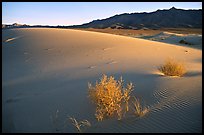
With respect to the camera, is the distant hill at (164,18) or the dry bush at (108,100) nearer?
the dry bush at (108,100)

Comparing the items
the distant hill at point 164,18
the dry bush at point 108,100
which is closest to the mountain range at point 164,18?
the distant hill at point 164,18

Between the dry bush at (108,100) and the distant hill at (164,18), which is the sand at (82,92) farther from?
the distant hill at (164,18)

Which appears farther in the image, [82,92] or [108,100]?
[82,92]

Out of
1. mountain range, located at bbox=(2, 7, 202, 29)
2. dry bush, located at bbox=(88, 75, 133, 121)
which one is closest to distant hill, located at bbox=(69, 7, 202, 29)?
mountain range, located at bbox=(2, 7, 202, 29)

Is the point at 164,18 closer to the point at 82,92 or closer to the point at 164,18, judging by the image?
the point at 164,18

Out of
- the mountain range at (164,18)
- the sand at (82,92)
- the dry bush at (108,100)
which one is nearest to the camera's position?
the sand at (82,92)

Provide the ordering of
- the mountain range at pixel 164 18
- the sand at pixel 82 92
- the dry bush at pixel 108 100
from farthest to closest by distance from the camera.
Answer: the mountain range at pixel 164 18, the dry bush at pixel 108 100, the sand at pixel 82 92

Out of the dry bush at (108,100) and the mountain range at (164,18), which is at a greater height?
the mountain range at (164,18)

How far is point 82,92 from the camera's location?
6766 mm

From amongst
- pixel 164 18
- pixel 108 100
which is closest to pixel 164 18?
pixel 164 18

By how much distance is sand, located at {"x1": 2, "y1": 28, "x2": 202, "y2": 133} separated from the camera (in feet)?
15.8

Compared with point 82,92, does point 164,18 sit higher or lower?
higher

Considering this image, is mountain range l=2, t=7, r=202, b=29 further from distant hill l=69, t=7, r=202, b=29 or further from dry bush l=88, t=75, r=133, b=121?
dry bush l=88, t=75, r=133, b=121

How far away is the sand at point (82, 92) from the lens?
4824 millimetres
